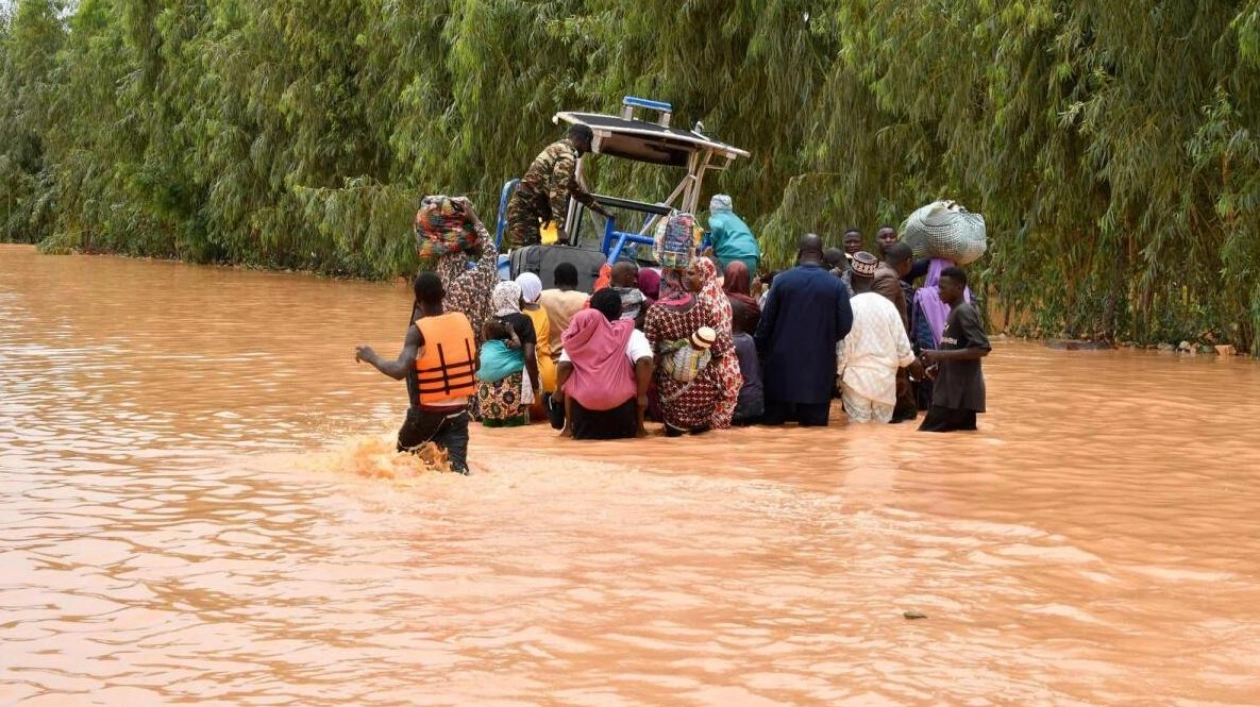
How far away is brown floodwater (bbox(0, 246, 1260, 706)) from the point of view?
241 inches

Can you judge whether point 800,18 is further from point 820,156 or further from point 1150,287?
point 1150,287

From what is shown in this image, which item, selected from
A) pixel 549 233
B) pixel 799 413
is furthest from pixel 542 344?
pixel 799 413

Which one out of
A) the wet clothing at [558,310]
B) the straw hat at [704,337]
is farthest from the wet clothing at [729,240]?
the straw hat at [704,337]

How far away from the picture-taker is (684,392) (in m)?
12.5

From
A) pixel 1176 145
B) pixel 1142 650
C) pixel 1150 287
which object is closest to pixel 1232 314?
pixel 1150 287

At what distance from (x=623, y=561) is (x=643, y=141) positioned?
25.8 feet

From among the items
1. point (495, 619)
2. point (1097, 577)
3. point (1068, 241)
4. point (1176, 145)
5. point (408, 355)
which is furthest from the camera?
→ point (1068, 241)

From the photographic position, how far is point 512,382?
42.3ft

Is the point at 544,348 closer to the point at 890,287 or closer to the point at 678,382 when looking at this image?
the point at 678,382

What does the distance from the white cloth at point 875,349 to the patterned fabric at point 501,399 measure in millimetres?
2526

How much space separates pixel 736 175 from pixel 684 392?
1274cm

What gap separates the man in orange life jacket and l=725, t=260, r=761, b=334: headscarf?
384cm

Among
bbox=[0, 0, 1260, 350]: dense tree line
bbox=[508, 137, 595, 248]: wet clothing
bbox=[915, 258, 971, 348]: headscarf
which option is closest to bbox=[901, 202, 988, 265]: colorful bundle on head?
bbox=[915, 258, 971, 348]: headscarf

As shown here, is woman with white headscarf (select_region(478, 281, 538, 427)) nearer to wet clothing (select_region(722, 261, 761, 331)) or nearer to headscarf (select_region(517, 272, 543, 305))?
headscarf (select_region(517, 272, 543, 305))
